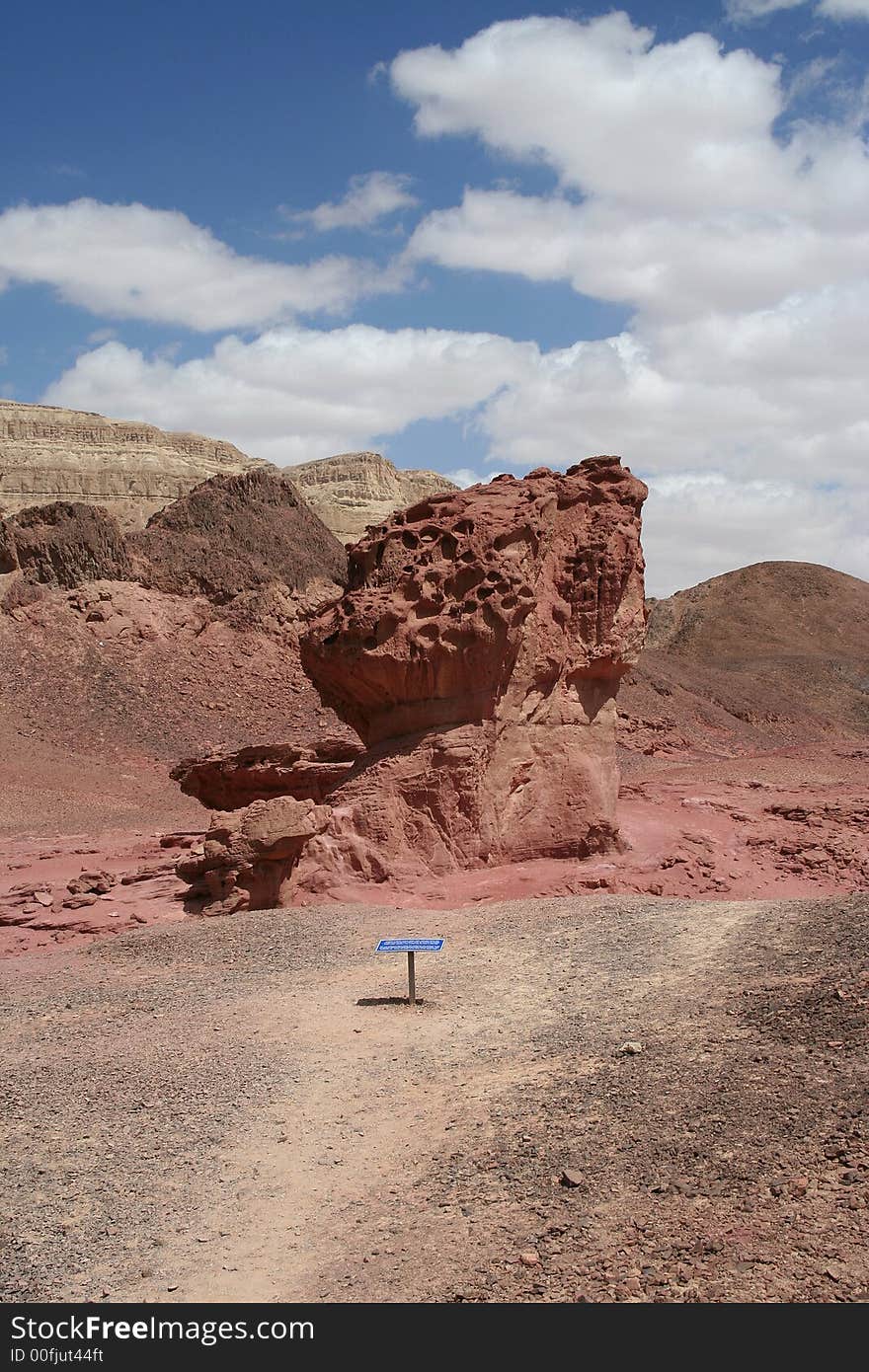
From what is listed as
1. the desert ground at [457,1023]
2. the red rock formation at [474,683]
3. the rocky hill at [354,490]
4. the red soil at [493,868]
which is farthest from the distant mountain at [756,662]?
the desert ground at [457,1023]

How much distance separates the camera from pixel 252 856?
1158cm

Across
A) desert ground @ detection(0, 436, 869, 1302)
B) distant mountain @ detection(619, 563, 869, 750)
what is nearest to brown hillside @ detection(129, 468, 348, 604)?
distant mountain @ detection(619, 563, 869, 750)

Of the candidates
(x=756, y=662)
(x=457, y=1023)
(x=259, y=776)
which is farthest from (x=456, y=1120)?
(x=756, y=662)

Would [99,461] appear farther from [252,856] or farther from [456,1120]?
[456,1120]

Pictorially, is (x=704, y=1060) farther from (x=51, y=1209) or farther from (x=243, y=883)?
(x=243, y=883)

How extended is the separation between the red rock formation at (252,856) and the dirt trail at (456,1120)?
1738 millimetres

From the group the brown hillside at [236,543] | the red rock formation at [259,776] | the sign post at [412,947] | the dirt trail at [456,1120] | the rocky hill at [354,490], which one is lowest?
the dirt trail at [456,1120]

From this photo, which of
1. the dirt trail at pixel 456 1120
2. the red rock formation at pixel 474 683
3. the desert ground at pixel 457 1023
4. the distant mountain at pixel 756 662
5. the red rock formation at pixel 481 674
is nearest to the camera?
the dirt trail at pixel 456 1120

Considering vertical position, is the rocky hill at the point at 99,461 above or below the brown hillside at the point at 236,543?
above

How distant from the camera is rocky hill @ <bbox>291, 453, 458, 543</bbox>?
58.1 meters

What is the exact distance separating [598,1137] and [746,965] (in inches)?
111

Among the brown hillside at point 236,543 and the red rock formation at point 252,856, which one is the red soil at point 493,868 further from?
the brown hillside at point 236,543

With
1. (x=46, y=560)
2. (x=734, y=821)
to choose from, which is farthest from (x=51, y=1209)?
(x=46, y=560)

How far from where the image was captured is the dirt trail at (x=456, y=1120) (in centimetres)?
461
